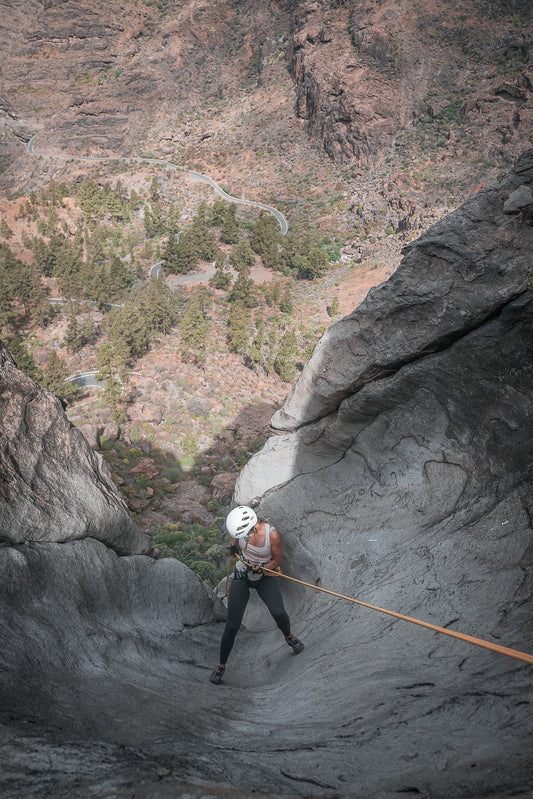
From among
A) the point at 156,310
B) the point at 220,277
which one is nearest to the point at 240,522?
the point at 156,310

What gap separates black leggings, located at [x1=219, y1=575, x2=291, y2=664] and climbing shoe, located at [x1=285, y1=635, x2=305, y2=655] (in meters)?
0.08

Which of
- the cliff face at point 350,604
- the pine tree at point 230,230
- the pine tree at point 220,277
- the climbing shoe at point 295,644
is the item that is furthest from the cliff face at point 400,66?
the climbing shoe at point 295,644

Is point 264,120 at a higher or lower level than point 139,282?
higher

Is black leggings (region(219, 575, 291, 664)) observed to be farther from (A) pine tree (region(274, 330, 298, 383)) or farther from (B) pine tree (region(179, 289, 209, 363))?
(B) pine tree (region(179, 289, 209, 363))

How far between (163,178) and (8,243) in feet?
84.1

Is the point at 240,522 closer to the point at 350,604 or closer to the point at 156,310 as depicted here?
the point at 350,604

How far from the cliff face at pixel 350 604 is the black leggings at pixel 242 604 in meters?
0.57

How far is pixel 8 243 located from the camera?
55.7 meters

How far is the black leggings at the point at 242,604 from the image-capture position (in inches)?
285

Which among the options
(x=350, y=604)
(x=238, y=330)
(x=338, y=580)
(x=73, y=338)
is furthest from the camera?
(x=73, y=338)

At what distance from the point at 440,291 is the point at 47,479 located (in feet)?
22.1

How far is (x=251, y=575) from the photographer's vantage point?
24.0ft

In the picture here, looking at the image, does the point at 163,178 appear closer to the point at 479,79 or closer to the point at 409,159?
the point at 409,159

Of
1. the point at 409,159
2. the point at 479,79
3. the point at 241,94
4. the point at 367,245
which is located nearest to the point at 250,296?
the point at 367,245
